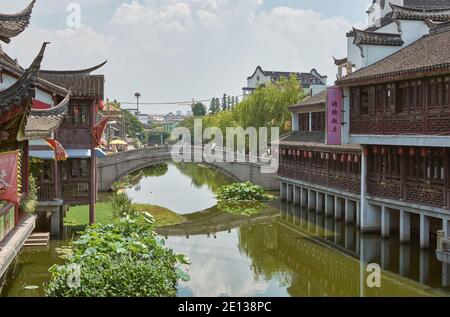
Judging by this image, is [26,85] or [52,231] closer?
[26,85]

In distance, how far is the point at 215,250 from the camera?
22781 millimetres

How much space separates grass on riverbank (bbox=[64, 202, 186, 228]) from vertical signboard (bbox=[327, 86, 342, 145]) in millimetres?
8945

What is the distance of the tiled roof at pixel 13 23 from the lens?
15981 millimetres

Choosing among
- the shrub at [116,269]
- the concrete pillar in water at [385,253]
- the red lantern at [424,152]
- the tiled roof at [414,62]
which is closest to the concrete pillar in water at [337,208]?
the concrete pillar in water at [385,253]

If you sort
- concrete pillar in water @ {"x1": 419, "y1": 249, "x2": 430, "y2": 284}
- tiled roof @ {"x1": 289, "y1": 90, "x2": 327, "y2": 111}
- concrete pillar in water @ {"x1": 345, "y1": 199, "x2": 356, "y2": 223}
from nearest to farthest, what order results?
concrete pillar in water @ {"x1": 419, "y1": 249, "x2": 430, "y2": 284}, concrete pillar in water @ {"x1": 345, "y1": 199, "x2": 356, "y2": 223}, tiled roof @ {"x1": 289, "y1": 90, "x2": 327, "y2": 111}

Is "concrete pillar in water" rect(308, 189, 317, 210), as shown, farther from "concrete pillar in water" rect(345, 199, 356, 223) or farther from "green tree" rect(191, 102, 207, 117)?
"green tree" rect(191, 102, 207, 117)

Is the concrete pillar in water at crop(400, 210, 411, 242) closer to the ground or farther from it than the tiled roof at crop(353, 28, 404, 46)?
closer to the ground

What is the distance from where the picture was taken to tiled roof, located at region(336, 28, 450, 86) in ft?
61.7

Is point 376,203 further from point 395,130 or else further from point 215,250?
point 215,250

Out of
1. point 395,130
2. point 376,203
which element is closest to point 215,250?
point 376,203

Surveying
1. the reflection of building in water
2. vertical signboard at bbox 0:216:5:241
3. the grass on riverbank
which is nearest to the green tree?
the grass on riverbank

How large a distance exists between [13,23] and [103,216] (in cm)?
1218

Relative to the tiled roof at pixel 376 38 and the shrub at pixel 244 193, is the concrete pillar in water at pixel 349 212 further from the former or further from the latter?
the shrub at pixel 244 193
